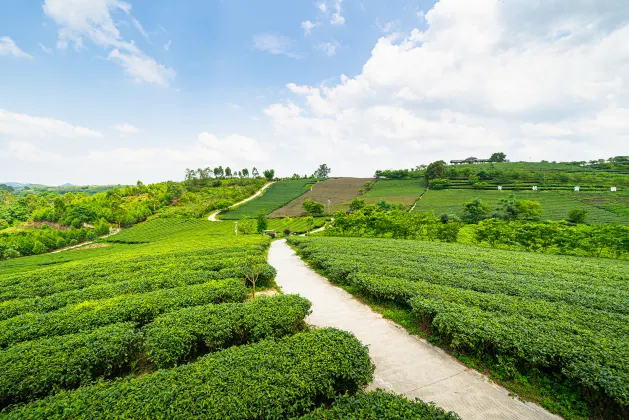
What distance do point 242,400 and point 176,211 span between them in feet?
273

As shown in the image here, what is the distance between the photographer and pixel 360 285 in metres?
12.8

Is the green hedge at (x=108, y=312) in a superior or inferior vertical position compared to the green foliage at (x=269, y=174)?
inferior

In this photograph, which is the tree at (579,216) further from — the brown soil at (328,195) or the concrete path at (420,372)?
the concrete path at (420,372)

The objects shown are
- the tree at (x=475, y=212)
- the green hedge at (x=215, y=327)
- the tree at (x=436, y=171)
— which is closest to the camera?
the green hedge at (x=215, y=327)

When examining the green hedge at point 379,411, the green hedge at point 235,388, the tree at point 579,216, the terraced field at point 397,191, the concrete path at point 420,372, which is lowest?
the tree at point 579,216

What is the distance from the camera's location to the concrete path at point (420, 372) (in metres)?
6.14

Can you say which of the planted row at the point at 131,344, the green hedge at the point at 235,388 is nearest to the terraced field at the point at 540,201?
the planted row at the point at 131,344

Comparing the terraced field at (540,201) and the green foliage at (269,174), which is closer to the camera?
the terraced field at (540,201)

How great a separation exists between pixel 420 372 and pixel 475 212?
56.0 meters

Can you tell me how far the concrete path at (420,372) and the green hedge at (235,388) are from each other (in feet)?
4.62

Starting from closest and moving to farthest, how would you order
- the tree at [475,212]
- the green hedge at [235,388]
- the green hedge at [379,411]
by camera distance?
the green hedge at [379,411] < the green hedge at [235,388] < the tree at [475,212]

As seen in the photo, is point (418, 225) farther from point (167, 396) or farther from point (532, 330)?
point (167, 396)

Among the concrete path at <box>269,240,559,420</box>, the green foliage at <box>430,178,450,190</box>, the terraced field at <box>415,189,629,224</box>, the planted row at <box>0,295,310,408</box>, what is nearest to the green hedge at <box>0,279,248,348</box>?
the planted row at <box>0,295,310,408</box>

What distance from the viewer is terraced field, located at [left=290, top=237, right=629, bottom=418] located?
6316 millimetres
